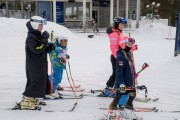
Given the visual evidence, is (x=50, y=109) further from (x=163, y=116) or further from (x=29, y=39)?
(x=163, y=116)

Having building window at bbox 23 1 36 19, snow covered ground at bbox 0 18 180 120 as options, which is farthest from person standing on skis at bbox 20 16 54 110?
building window at bbox 23 1 36 19

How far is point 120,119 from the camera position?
5.61m

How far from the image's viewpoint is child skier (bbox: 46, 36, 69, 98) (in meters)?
7.00

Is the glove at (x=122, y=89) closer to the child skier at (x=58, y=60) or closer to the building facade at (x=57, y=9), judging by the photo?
the child skier at (x=58, y=60)

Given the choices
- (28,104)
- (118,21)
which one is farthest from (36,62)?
(118,21)

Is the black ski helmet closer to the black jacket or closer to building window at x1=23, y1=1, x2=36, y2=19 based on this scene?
the black jacket

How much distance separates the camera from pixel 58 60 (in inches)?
277

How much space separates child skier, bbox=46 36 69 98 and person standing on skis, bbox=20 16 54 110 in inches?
25.1

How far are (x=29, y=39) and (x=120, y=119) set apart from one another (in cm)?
220

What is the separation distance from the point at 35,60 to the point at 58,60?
0.91 m

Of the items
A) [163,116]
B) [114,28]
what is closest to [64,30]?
[114,28]

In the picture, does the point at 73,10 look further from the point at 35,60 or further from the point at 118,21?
the point at 35,60

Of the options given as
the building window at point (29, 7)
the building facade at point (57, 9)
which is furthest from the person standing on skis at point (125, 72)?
the building window at point (29, 7)

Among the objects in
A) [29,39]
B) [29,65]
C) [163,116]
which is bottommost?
[163,116]
